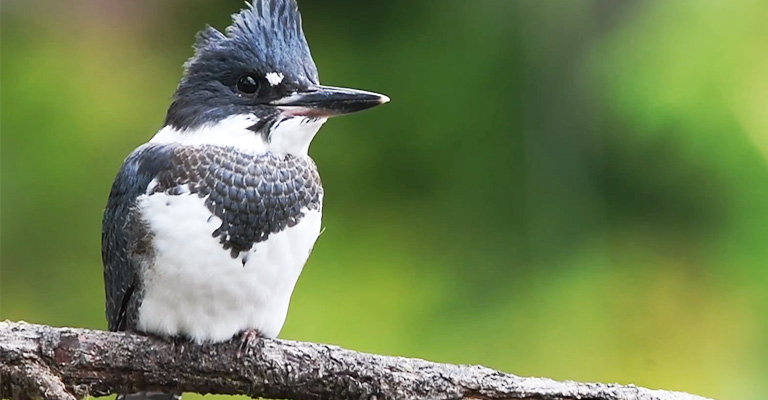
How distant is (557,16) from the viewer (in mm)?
1960

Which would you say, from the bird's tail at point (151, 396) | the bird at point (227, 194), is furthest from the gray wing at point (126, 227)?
the bird's tail at point (151, 396)

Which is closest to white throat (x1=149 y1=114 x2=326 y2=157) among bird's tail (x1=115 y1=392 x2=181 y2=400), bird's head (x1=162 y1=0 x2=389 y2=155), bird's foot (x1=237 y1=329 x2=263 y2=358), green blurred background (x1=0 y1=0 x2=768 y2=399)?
bird's head (x1=162 y1=0 x2=389 y2=155)

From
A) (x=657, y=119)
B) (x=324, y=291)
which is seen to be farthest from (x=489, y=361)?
(x=657, y=119)

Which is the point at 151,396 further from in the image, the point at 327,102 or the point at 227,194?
the point at 327,102

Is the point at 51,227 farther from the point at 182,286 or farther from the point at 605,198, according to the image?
the point at 605,198

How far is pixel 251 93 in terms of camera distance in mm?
1413

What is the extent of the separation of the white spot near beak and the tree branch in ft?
1.10

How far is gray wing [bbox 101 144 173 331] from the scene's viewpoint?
1372mm

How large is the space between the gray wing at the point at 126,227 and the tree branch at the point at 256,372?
81 mm

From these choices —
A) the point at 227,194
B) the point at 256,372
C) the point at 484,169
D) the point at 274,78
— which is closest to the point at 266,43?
the point at 274,78

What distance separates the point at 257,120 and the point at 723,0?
35.1 inches

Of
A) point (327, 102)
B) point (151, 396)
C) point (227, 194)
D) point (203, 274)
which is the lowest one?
point (151, 396)

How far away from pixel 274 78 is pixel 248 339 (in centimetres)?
34

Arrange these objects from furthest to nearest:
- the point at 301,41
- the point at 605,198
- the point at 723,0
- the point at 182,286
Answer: the point at 605,198 < the point at 723,0 < the point at 301,41 < the point at 182,286
